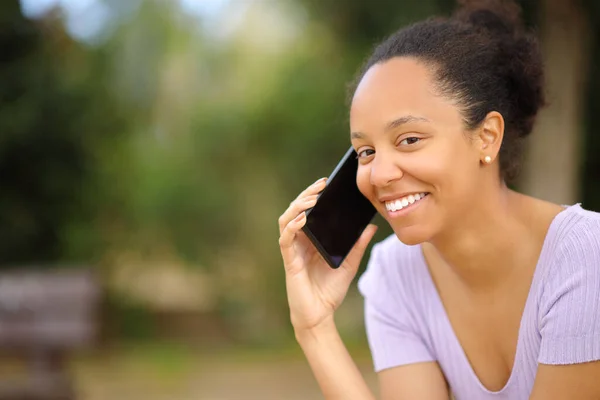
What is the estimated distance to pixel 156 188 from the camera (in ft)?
23.9

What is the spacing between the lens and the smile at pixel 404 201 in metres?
1.72

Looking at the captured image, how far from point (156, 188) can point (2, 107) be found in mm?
1680

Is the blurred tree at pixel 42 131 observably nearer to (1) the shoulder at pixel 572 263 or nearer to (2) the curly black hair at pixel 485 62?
(2) the curly black hair at pixel 485 62

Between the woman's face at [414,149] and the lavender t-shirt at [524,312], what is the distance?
26 centimetres

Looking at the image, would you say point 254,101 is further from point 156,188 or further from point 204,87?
point 156,188

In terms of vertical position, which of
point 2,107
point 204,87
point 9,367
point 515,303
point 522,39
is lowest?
point 515,303

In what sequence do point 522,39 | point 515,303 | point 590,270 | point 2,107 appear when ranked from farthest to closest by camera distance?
point 2,107 → point 522,39 → point 515,303 → point 590,270

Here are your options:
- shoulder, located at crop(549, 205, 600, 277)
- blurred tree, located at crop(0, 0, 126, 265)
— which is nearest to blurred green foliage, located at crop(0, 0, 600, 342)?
blurred tree, located at crop(0, 0, 126, 265)

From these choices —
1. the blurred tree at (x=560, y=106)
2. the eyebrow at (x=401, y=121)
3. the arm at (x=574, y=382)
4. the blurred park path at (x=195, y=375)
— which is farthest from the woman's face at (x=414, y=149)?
the blurred park path at (x=195, y=375)

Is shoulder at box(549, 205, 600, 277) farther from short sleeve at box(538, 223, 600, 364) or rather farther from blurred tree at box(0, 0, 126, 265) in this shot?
blurred tree at box(0, 0, 126, 265)

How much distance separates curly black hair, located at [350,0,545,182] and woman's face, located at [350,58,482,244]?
5cm

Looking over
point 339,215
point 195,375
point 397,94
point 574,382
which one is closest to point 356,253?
point 339,215

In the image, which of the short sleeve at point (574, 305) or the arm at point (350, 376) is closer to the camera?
the short sleeve at point (574, 305)

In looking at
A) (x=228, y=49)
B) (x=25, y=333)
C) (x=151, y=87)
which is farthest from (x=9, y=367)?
(x=228, y=49)
